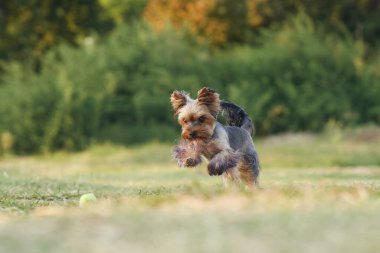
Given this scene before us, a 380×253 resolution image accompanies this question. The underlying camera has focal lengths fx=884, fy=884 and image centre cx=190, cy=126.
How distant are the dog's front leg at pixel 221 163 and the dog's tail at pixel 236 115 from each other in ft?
4.94

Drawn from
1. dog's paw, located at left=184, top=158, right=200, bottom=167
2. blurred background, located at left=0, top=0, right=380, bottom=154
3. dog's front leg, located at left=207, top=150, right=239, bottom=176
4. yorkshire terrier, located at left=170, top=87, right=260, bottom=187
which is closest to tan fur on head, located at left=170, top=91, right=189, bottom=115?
yorkshire terrier, located at left=170, top=87, right=260, bottom=187

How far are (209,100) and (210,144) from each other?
61 centimetres

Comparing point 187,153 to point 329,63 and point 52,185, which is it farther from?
point 329,63

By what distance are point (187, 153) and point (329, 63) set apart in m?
23.5

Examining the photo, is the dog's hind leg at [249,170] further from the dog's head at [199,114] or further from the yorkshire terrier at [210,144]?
the dog's head at [199,114]

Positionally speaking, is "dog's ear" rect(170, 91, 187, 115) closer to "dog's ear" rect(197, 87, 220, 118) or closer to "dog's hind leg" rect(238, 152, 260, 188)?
"dog's ear" rect(197, 87, 220, 118)

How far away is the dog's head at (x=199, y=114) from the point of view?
11062 mm

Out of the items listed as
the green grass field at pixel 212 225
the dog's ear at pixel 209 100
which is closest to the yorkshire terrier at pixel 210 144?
the dog's ear at pixel 209 100

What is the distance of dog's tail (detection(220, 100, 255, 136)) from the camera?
12.6m

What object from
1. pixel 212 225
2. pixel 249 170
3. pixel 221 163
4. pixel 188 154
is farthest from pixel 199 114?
A: pixel 212 225

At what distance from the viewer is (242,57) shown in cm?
3447

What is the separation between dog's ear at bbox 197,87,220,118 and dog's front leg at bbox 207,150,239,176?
57 cm

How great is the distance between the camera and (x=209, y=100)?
1136 centimetres

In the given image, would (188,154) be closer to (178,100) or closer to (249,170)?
(178,100)
